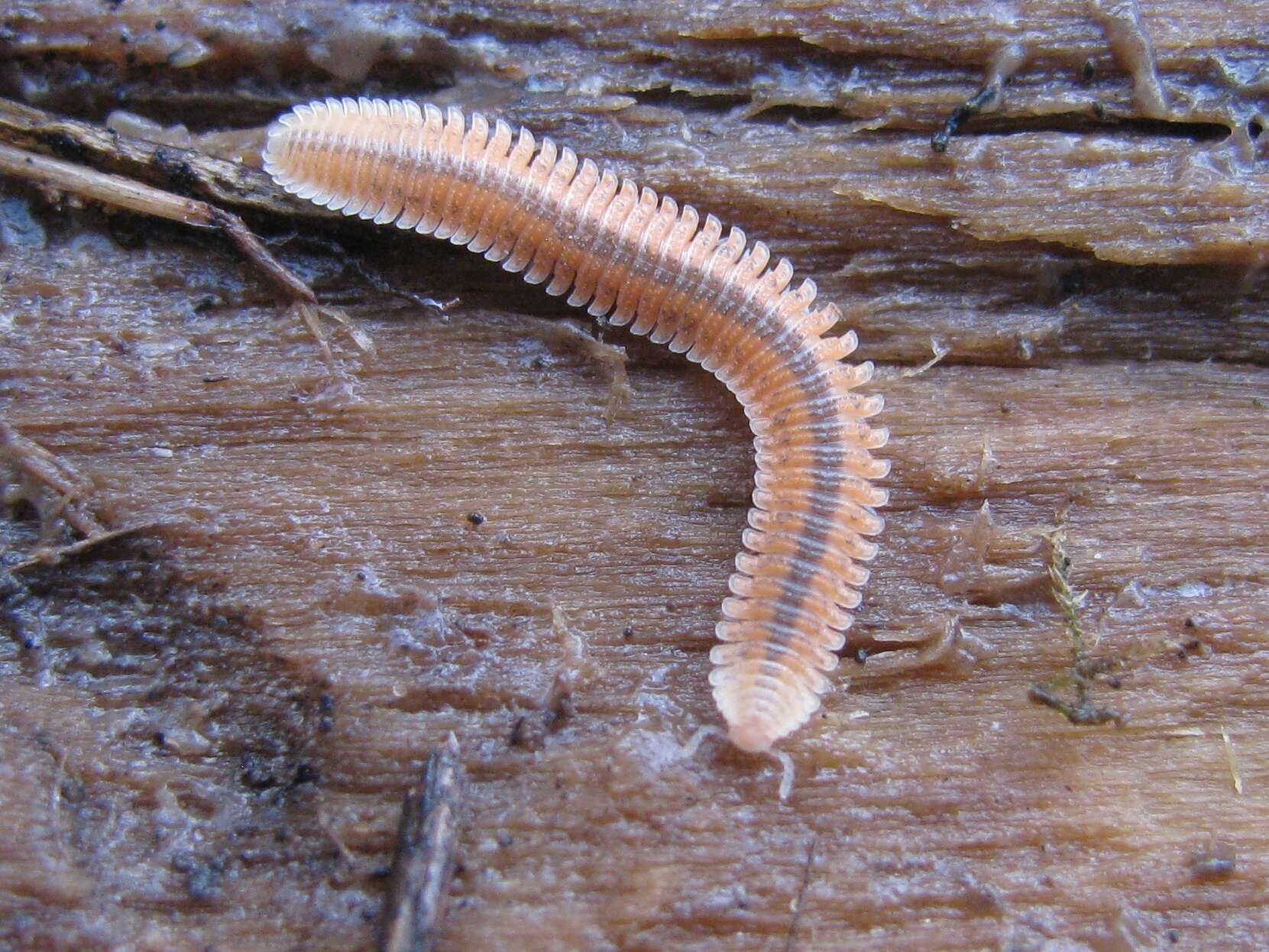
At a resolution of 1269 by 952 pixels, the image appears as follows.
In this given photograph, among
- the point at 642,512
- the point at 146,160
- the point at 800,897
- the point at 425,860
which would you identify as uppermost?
the point at 146,160

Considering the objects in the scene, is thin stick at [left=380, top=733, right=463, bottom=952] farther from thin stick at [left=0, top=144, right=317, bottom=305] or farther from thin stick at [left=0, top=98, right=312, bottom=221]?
thin stick at [left=0, top=98, right=312, bottom=221]

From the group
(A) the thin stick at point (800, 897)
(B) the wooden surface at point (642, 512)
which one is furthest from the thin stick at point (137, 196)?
(A) the thin stick at point (800, 897)

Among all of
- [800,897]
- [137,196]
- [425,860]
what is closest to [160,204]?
[137,196]

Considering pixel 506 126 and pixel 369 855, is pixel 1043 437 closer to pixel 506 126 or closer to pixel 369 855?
pixel 506 126

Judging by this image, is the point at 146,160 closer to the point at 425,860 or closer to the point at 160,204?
the point at 160,204

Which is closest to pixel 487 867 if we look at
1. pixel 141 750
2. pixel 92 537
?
pixel 141 750

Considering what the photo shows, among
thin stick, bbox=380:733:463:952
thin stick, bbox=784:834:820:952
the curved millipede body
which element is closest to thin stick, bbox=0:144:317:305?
the curved millipede body

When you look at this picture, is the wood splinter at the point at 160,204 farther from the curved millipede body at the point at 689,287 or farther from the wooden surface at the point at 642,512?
the curved millipede body at the point at 689,287
